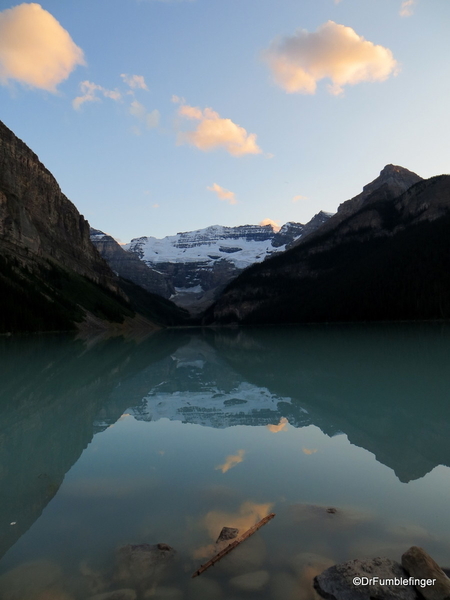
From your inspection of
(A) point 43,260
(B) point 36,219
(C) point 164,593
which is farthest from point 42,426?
(B) point 36,219

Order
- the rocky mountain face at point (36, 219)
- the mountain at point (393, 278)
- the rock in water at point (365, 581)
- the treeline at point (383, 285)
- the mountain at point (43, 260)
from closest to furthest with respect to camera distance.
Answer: the rock in water at point (365, 581) < the mountain at point (43, 260) < the treeline at point (383, 285) < the mountain at point (393, 278) < the rocky mountain face at point (36, 219)

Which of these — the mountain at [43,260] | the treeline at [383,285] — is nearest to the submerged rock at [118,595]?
the mountain at [43,260]

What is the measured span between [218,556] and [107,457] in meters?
6.37

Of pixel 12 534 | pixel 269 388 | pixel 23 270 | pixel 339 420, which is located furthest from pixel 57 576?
pixel 23 270

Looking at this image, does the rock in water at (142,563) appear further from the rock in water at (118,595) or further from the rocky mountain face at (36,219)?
the rocky mountain face at (36,219)

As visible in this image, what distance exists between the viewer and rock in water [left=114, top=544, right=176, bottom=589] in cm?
572

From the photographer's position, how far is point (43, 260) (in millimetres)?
130125

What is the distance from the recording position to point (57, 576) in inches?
231

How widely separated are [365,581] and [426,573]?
0.80 m

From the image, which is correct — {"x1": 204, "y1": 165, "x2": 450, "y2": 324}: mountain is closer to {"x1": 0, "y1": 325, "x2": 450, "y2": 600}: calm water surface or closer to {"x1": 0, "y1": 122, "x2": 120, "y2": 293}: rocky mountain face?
{"x1": 0, "y1": 122, "x2": 120, "y2": 293}: rocky mountain face

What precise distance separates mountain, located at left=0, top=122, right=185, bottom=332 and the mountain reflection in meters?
70.1

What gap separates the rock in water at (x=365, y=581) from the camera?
512cm

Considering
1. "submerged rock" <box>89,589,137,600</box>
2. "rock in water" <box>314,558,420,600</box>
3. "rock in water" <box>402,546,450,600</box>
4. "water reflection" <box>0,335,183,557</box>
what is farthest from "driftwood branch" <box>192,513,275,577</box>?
"water reflection" <box>0,335,183,557</box>

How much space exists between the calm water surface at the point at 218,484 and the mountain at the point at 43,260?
82760mm
